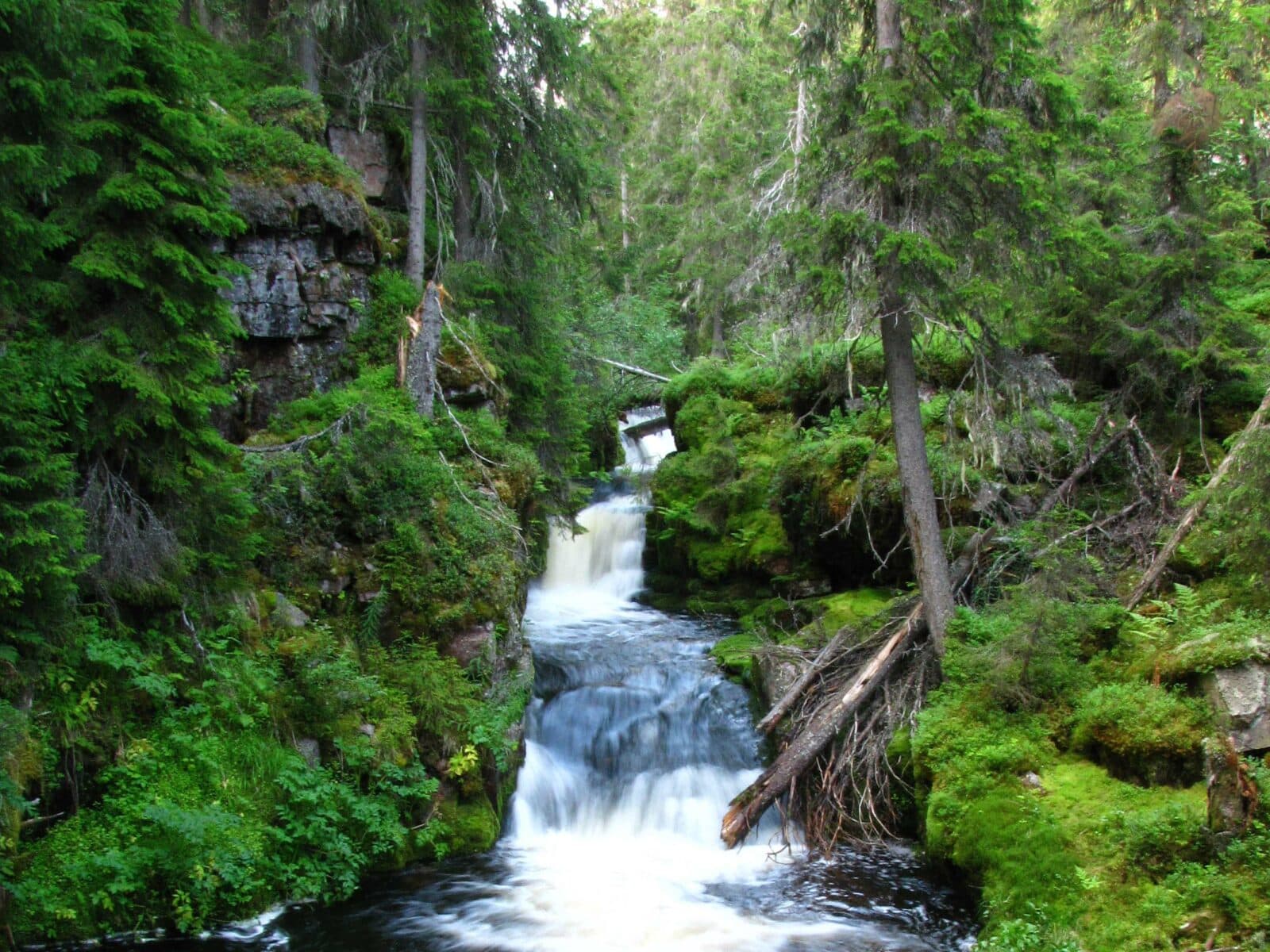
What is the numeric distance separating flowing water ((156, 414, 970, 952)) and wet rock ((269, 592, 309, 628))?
2.89 metres

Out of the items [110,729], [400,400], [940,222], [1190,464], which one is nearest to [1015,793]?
[940,222]

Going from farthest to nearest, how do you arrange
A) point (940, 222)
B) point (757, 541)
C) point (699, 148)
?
1. point (699, 148)
2. point (757, 541)
3. point (940, 222)

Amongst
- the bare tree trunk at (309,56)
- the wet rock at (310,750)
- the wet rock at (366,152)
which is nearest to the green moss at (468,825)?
the wet rock at (310,750)

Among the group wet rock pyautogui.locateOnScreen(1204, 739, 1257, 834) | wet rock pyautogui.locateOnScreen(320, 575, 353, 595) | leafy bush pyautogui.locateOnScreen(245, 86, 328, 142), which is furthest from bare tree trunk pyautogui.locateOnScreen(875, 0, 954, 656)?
leafy bush pyautogui.locateOnScreen(245, 86, 328, 142)

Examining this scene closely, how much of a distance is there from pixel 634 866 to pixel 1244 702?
228 inches

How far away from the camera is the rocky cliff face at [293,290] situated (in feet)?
40.2

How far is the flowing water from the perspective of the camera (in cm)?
761

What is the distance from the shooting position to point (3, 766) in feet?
20.9

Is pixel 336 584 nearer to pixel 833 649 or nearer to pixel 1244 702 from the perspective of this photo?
→ pixel 833 649

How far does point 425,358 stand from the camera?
13.2m

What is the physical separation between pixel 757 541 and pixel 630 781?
6753mm

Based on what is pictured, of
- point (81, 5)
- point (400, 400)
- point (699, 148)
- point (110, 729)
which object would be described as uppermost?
point (699, 148)

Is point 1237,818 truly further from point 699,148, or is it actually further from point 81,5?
point 699,148

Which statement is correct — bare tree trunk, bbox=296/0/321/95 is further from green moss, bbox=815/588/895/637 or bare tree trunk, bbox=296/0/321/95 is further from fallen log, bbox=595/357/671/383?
green moss, bbox=815/588/895/637
